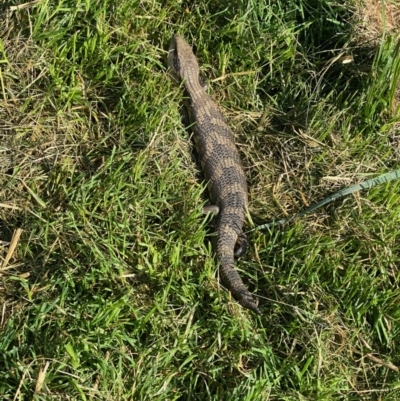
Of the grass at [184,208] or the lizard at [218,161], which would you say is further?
the lizard at [218,161]

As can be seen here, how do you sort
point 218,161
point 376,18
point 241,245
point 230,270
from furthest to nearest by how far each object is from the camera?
point 376,18
point 218,161
point 241,245
point 230,270

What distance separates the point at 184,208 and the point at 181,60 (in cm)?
114

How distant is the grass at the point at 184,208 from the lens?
3.88 meters

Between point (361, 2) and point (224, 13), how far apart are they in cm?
100

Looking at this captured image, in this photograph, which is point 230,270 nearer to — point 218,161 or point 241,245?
point 241,245

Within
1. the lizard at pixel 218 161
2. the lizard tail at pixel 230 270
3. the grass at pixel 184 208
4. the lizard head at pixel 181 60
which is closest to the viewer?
the grass at pixel 184 208

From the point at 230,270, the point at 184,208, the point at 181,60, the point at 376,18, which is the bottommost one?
the point at 230,270

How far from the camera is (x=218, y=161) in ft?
15.5

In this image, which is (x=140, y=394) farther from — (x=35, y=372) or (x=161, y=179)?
(x=161, y=179)

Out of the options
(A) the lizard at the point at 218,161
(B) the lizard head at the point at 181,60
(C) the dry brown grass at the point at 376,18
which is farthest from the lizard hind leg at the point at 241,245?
(C) the dry brown grass at the point at 376,18

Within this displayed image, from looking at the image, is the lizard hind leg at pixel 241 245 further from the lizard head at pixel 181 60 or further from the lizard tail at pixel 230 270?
the lizard head at pixel 181 60

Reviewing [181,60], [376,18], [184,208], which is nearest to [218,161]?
[184,208]

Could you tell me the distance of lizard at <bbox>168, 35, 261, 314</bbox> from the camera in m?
4.42

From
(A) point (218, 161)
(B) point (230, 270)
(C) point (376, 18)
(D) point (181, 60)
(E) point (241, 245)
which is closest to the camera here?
(B) point (230, 270)
